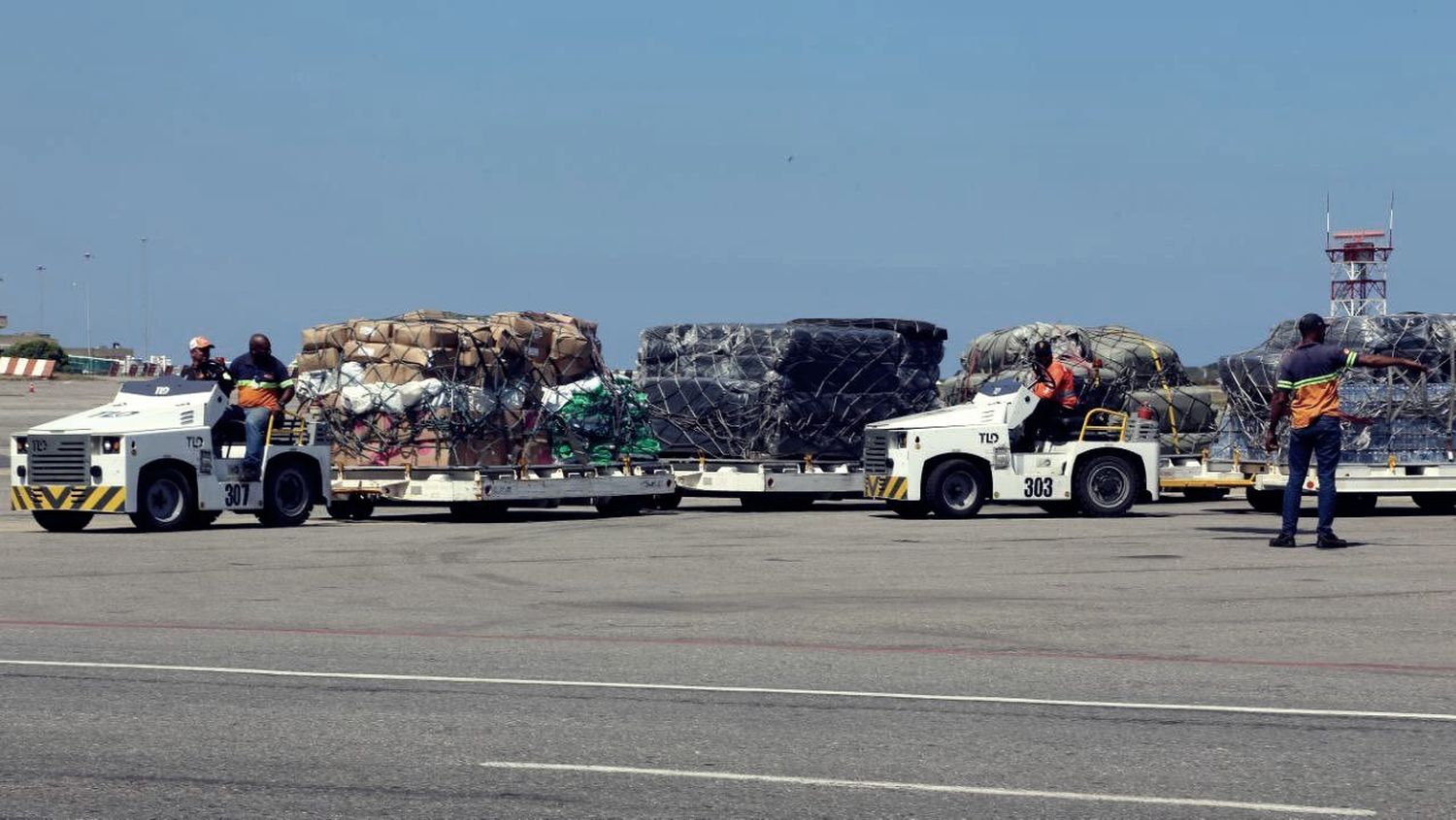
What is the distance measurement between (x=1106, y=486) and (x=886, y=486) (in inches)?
112

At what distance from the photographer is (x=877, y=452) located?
2375cm

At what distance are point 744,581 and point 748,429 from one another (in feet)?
33.8

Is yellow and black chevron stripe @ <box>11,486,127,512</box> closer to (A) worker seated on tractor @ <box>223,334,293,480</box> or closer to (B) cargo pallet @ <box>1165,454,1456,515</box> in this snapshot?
(A) worker seated on tractor @ <box>223,334,293,480</box>

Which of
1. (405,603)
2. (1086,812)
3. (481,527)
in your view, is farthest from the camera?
(481,527)

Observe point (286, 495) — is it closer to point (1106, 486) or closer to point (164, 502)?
point (164, 502)

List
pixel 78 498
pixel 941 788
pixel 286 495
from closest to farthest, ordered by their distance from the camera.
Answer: pixel 941 788 < pixel 78 498 < pixel 286 495

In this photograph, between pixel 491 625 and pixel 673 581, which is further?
pixel 673 581

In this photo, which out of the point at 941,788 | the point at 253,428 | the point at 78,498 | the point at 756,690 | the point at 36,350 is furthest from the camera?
the point at 36,350

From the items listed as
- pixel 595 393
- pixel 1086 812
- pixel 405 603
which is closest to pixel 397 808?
pixel 1086 812

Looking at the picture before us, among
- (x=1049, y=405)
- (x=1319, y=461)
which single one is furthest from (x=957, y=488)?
(x=1319, y=461)

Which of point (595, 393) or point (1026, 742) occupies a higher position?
point (595, 393)

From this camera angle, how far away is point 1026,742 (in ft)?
24.8

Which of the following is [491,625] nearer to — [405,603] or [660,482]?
[405,603]

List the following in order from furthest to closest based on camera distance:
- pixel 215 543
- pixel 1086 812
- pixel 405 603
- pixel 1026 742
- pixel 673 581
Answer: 1. pixel 215 543
2. pixel 673 581
3. pixel 405 603
4. pixel 1026 742
5. pixel 1086 812
